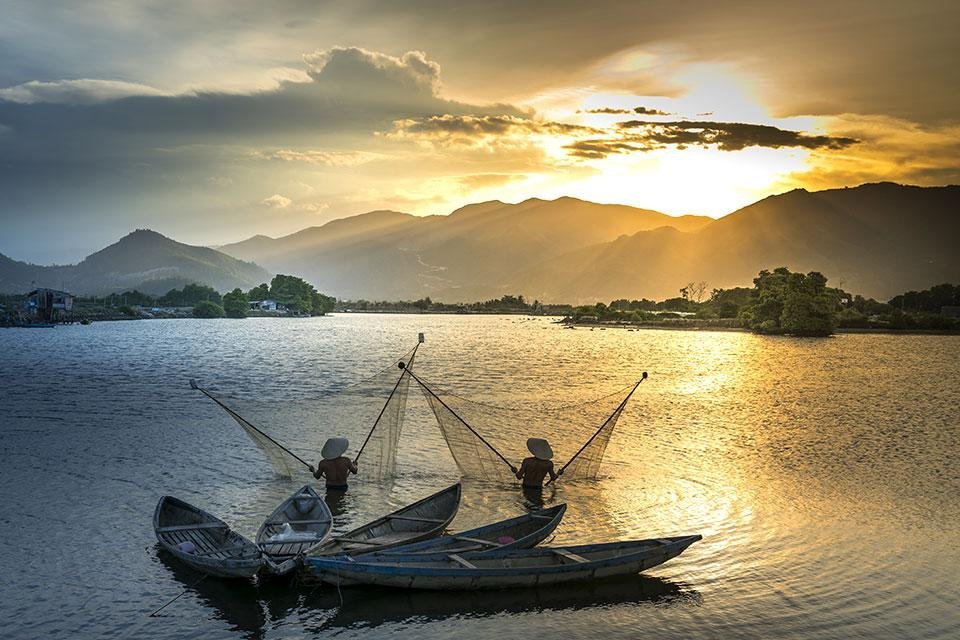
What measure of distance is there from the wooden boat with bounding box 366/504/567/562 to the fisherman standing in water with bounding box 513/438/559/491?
4106 mm

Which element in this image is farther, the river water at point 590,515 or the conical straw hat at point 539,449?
the conical straw hat at point 539,449

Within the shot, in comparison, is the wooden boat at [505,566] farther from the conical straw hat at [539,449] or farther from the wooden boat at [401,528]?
the conical straw hat at [539,449]

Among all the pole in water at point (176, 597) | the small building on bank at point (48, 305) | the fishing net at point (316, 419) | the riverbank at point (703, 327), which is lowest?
the pole in water at point (176, 597)

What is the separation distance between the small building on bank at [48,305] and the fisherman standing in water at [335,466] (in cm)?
15909

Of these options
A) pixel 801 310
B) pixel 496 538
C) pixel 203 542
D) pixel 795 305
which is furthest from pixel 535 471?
pixel 795 305

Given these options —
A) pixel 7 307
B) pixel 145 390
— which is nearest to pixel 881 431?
pixel 145 390

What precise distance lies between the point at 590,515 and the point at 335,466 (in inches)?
281

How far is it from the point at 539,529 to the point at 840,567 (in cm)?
655

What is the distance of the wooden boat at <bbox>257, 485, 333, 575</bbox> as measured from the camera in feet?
44.7

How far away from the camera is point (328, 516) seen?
16000 mm

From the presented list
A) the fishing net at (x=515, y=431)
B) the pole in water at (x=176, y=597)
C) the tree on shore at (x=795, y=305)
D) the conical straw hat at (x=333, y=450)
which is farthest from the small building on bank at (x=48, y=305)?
the pole in water at (x=176, y=597)

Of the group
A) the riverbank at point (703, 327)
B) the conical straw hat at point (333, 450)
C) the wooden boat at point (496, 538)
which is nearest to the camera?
the wooden boat at point (496, 538)

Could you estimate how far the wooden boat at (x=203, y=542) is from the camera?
1363cm

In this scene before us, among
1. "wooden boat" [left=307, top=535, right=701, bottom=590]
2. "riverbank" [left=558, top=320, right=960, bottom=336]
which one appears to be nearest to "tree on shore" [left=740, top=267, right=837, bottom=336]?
"riverbank" [left=558, top=320, right=960, bottom=336]
